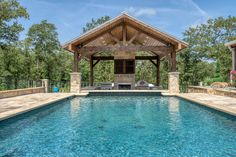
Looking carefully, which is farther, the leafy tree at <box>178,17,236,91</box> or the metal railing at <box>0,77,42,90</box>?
the leafy tree at <box>178,17,236,91</box>

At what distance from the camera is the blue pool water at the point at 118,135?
4969 millimetres

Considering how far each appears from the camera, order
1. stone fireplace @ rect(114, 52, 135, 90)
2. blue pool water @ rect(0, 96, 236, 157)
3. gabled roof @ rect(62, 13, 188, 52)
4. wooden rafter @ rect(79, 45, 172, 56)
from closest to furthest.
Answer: blue pool water @ rect(0, 96, 236, 157), gabled roof @ rect(62, 13, 188, 52), wooden rafter @ rect(79, 45, 172, 56), stone fireplace @ rect(114, 52, 135, 90)

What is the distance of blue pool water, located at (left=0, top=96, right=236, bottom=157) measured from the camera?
4969mm

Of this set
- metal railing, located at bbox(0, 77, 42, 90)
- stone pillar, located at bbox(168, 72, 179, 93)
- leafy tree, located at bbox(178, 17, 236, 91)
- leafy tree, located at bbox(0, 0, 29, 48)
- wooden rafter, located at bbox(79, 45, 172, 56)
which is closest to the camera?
metal railing, located at bbox(0, 77, 42, 90)

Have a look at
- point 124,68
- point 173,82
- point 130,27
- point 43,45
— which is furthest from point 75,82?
point 43,45

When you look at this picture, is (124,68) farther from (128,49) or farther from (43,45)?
(43,45)

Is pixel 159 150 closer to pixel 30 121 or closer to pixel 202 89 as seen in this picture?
pixel 30 121

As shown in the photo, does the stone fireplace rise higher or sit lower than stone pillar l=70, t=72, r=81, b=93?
higher

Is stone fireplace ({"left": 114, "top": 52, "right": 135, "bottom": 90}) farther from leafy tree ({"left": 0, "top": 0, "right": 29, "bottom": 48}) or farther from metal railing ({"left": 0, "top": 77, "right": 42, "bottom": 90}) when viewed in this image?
leafy tree ({"left": 0, "top": 0, "right": 29, "bottom": 48})

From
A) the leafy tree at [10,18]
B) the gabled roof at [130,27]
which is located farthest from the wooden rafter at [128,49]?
the leafy tree at [10,18]

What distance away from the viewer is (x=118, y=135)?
6281mm

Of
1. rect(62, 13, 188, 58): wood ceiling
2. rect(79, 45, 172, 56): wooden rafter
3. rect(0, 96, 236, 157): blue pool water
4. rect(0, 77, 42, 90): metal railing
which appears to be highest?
rect(62, 13, 188, 58): wood ceiling

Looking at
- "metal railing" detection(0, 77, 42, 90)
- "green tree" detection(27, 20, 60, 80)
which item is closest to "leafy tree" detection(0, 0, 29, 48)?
"metal railing" detection(0, 77, 42, 90)

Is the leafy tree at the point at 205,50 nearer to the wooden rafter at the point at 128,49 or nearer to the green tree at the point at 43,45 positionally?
the wooden rafter at the point at 128,49
